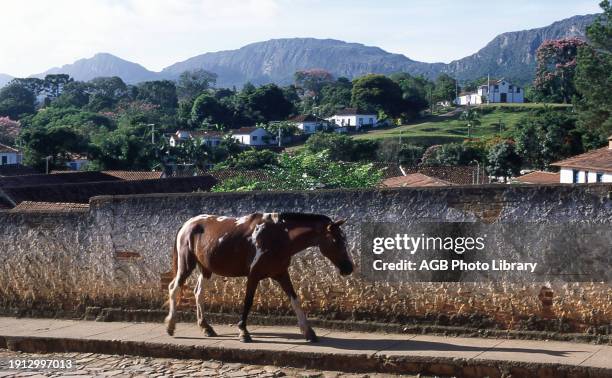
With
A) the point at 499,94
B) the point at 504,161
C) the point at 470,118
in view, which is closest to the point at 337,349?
the point at 504,161

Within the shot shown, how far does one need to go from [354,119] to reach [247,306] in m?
80.3

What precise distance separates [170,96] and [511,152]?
2994 inches

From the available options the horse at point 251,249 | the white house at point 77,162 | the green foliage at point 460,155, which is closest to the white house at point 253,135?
the white house at point 77,162

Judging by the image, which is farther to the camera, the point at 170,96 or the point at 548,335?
the point at 170,96

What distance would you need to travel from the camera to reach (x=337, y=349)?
690 centimetres

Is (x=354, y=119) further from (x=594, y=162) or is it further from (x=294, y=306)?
(x=294, y=306)

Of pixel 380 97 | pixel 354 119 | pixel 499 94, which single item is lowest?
pixel 354 119

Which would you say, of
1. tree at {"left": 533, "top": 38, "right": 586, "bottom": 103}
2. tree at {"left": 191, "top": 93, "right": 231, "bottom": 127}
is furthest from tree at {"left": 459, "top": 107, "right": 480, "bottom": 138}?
tree at {"left": 191, "top": 93, "right": 231, "bottom": 127}

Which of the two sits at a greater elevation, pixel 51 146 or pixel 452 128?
pixel 452 128

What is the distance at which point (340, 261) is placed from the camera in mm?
7008

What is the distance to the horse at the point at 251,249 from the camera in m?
7.05

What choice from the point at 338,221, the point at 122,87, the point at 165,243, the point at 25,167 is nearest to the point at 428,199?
the point at 338,221

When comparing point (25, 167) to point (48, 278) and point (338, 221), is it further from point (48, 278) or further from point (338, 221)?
point (338, 221)

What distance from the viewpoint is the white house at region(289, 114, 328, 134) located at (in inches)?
3248
